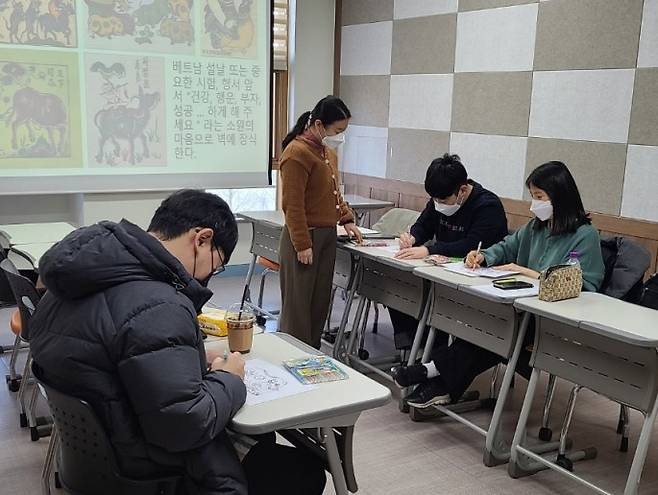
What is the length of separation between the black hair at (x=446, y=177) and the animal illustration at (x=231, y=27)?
2.64 meters

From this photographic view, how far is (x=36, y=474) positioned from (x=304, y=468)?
142cm

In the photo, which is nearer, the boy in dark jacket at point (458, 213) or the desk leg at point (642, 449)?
the desk leg at point (642, 449)

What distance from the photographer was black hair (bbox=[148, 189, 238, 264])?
1.59m

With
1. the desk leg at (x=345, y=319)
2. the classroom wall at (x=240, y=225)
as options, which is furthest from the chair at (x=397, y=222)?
the classroom wall at (x=240, y=225)

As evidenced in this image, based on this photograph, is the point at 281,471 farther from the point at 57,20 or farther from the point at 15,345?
the point at 57,20

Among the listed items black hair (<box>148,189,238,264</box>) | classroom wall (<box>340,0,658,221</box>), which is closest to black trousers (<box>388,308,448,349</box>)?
classroom wall (<box>340,0,658,221</box>)

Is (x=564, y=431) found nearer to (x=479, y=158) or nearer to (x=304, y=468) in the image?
(x=304, y=468)

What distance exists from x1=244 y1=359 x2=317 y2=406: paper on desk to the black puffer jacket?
23cm

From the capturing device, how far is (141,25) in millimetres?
5035

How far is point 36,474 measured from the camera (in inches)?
105

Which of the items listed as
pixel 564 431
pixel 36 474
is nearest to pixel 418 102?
pixel 564 431

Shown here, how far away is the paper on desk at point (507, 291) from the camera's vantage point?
8.75ft

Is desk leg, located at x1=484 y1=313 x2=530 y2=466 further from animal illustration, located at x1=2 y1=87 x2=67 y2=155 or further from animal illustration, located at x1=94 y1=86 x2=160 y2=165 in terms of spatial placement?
animal illustration, located at x1=2 y1=87 x2=67 y2=155

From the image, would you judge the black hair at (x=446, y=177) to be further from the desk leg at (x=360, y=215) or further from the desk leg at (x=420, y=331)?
the desk leg at (x=360, y=215)
